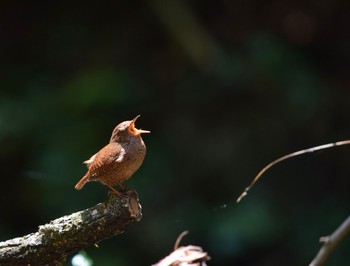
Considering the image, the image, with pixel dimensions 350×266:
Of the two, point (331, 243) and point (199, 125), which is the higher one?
point (199, 125)

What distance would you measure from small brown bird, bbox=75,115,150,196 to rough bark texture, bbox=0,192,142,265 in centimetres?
14

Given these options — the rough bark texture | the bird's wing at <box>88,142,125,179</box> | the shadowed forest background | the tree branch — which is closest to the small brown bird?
the bird's wing at <box>88,142,125,179</box>

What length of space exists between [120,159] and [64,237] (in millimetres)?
313

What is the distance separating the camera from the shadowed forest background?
3.97 metres

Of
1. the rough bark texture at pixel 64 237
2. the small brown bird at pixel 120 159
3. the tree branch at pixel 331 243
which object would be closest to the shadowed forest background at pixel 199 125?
the small brown bird at pixel 120 159

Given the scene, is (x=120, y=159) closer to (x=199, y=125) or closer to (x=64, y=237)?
(x=64, y=237)

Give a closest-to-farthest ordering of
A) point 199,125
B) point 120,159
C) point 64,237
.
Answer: point 64,237
point 120,159
point 199,125

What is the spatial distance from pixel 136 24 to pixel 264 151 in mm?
1462

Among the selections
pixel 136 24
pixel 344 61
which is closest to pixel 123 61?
pixel 136 24

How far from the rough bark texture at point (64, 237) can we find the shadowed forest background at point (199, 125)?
2.03 metres

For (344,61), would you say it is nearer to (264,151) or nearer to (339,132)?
(339,132)

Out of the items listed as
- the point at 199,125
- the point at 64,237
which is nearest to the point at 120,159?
the point at 64,237

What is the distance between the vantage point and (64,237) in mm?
1832

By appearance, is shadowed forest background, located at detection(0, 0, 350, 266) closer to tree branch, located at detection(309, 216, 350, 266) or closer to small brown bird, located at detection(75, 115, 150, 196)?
small brown bird, located at detection(75, 115, 150, 196)
